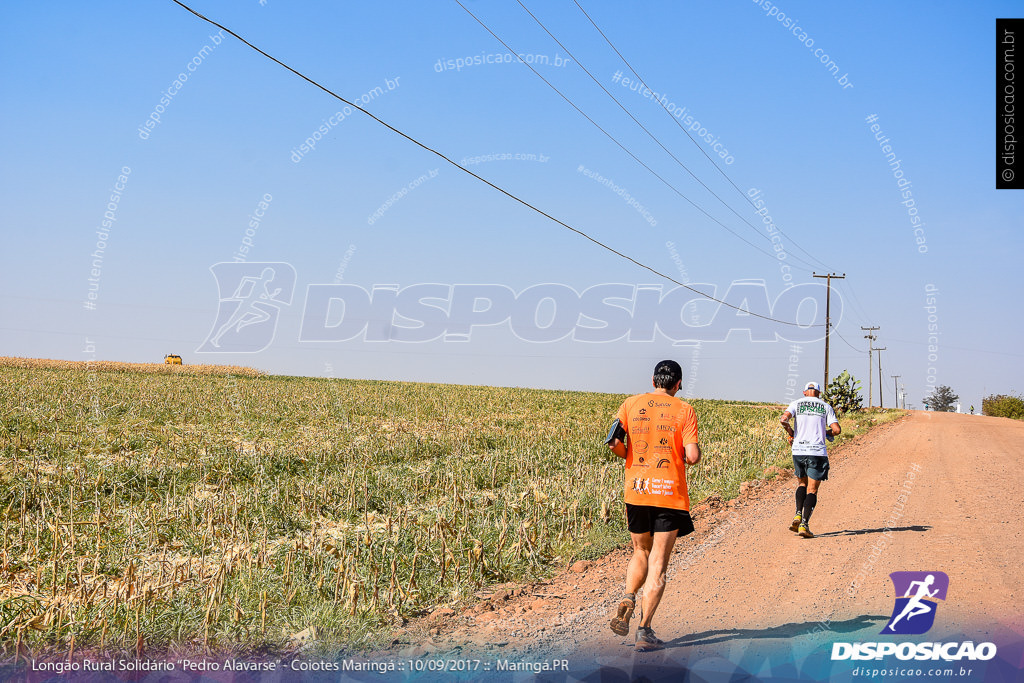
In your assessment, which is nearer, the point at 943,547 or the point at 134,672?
the point at 134,672

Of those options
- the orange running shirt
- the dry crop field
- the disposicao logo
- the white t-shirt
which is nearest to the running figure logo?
the disposicao logo

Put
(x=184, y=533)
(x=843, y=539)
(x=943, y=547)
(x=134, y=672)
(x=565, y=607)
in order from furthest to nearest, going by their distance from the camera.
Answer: (x=184, y=533)
(x=843, y=539)
(x=943, y=547)
(x=565, y=607)
(x=134, y=672)

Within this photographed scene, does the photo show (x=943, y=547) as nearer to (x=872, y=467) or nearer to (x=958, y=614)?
(x=958, y=614)

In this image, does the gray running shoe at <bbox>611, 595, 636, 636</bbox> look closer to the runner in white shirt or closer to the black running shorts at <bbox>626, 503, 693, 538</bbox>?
the black running shorts at <bbox>626, 503, 693, 538</bbox>

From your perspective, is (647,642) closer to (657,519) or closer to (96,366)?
(657,519)

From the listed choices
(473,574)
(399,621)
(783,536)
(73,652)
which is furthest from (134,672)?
(783,536)

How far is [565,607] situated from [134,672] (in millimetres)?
3732

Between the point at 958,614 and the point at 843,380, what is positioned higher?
the point at 843,380

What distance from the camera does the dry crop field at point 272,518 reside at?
6.39 meters

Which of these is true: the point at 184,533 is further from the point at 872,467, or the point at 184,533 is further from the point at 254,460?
the point at 872,467

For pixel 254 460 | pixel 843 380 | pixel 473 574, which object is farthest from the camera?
pixel 843 380

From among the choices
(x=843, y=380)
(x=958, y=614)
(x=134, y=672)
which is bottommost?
(x=134, y=672)

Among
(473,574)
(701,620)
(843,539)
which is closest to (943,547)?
(843,539)

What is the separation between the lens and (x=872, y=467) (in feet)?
56.9
